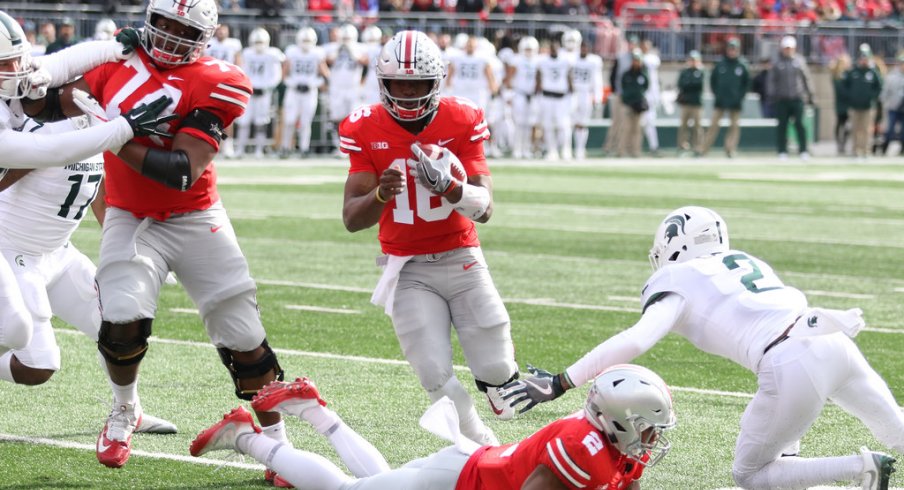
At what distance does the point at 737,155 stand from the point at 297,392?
2119 centimetres

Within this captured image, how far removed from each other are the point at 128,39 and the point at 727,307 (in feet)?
7.65

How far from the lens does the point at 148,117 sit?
5.18m

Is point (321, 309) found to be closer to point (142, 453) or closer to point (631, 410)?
point (142, 453)

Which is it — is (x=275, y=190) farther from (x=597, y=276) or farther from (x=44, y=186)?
(x=44, y=186)

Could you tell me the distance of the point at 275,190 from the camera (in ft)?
54.5

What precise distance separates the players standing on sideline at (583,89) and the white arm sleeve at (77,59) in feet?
58.7

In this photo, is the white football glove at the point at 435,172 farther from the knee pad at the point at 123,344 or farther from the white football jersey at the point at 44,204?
the white football jersey at the point at 44,204

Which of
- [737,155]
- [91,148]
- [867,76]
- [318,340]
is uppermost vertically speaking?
[91,148]

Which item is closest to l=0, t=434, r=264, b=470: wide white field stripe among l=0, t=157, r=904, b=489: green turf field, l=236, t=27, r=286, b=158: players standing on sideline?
l=0, t=157, r=904, b=489: green turf field

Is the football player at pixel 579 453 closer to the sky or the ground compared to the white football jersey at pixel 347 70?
closer to the sky

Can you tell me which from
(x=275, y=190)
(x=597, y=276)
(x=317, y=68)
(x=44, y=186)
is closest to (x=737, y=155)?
(x=317, y=68)

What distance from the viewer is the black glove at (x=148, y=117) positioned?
514 centimetres

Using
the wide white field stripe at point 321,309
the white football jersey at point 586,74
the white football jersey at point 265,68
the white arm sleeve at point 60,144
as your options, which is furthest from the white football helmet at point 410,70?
the white football jersey at point 586,74

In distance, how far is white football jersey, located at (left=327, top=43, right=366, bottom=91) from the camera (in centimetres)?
2192
